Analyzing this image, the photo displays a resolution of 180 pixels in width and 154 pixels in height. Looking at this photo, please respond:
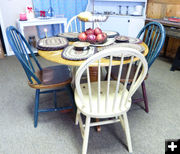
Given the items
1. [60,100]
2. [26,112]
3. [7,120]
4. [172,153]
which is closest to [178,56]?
[172,153]

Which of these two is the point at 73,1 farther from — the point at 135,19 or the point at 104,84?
the point at 104,84

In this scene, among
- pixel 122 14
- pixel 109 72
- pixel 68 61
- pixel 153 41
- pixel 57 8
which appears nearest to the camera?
pixel 109 72

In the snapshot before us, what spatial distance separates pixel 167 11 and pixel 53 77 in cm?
297

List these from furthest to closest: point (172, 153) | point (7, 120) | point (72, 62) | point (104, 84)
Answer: point (7, 120) < point (104, 84) < point (172, 153) < point (72, 62)

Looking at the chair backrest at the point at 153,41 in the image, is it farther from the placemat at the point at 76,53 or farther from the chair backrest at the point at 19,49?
the chair backrest at the point at 19,49

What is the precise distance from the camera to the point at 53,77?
5.27 feet

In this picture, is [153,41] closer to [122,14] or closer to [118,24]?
[118,24]

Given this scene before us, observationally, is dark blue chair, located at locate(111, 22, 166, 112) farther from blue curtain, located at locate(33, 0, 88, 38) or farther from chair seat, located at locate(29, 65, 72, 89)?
blue curtain, located at locate(33, 0, 88, 38)

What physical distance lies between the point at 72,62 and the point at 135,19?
2868 millimetres

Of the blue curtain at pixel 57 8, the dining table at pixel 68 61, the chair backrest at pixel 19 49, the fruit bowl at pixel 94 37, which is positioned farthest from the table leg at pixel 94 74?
the blue curtain at pixel 57 8

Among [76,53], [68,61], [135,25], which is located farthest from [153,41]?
[135,25]

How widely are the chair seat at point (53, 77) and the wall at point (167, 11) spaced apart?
2.67 m

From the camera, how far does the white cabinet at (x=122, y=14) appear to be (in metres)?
3.61

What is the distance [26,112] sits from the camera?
183 cm
